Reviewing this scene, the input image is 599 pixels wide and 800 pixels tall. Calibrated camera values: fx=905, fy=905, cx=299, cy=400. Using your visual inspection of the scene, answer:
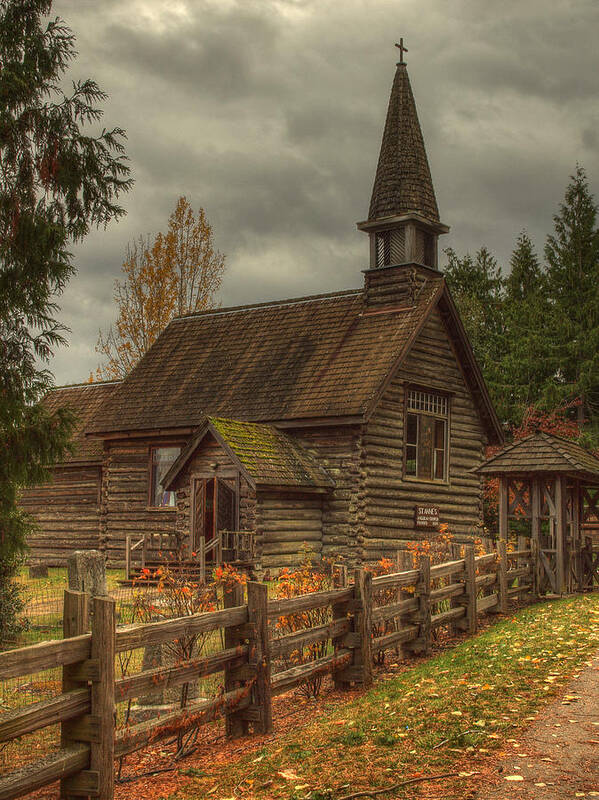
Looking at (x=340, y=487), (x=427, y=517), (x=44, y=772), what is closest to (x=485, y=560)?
(x=340, y=487)

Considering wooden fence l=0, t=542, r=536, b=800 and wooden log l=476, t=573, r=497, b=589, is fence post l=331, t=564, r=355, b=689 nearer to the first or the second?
wooden fence l=0, t=542, r=536, b=800

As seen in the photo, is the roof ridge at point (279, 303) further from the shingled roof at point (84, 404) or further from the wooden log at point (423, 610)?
the wooden log at point (423, 610)

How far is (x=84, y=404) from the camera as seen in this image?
107 ft

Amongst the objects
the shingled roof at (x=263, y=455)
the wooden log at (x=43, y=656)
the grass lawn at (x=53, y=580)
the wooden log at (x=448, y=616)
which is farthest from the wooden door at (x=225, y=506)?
the wooden log at (x=43, y=656)

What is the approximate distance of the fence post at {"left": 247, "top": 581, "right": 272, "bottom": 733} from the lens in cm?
863

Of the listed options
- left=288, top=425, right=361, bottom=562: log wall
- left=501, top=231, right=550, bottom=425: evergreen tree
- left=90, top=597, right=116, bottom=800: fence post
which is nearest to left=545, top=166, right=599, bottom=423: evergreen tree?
left=501, top=231, right=550, bottom=425: evergreen tree

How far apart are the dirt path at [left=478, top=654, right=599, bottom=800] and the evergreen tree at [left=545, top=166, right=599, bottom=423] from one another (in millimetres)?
30974

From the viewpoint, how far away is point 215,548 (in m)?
21.7

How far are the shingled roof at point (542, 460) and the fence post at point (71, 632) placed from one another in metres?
12.6

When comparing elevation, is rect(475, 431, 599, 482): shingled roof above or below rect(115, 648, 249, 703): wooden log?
above

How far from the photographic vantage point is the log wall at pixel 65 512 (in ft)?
95.2

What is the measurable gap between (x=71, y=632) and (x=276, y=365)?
19678 mm

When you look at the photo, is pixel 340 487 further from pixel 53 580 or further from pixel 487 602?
pixel 487 602

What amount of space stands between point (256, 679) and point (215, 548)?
13.2 metres
